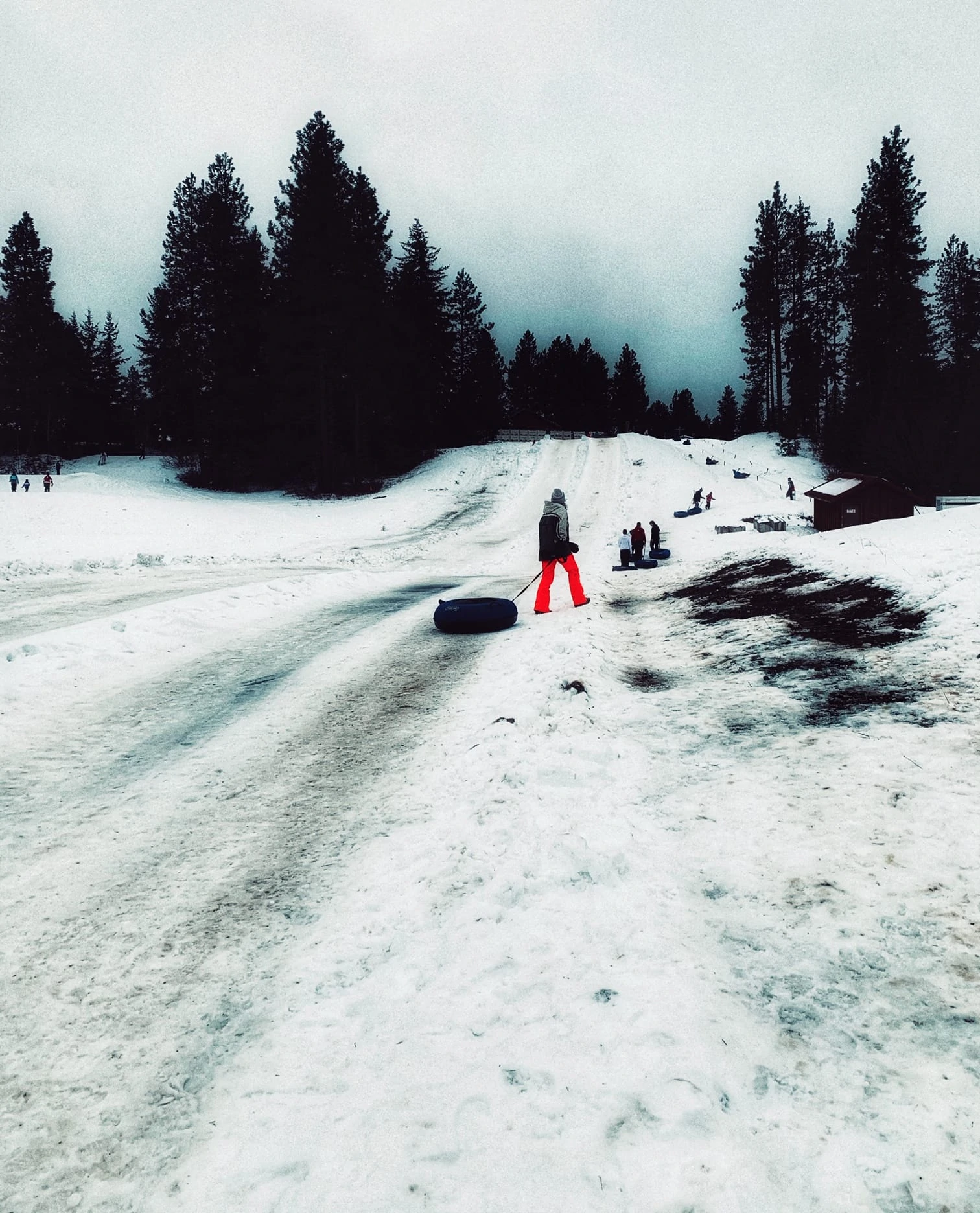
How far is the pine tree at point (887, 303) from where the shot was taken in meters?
42.6

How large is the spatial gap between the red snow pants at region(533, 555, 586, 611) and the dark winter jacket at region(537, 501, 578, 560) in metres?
0.14

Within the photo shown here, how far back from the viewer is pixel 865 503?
22.6 meters

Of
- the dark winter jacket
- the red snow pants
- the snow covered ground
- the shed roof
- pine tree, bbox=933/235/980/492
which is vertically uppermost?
pine tree, bbox=933/235/980/492

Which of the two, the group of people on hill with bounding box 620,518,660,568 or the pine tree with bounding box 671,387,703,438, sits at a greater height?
the pine tree with bounding box 671,387,703,438

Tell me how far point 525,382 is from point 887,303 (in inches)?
2310

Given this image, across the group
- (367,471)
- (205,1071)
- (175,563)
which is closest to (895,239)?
(367,471)

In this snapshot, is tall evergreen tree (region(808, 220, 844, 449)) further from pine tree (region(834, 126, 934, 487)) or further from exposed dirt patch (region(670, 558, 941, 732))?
exposed dirt patch (region(670, 558, 941, 732))

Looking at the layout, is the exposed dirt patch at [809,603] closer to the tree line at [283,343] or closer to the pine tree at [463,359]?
the tree line at [283,343]

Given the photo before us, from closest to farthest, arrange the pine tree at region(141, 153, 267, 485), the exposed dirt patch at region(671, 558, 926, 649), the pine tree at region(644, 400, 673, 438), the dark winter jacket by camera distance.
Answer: the exposed dirt patch at region(671, 558, 926, 649) → the dark winter jacket → the pine tree at region(141, 153, 267, 485) → the pine tree at region(644, 400, 673, 438)

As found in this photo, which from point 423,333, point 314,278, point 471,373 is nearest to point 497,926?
point 314,278

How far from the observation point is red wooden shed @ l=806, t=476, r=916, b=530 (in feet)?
73.0

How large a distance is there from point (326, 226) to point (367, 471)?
14267mm

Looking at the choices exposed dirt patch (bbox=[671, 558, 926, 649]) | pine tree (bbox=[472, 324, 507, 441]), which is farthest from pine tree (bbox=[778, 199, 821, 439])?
exposed dirt patch (bbox=[671, 558, 926, 649])

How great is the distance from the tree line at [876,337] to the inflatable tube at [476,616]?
1429 inches
